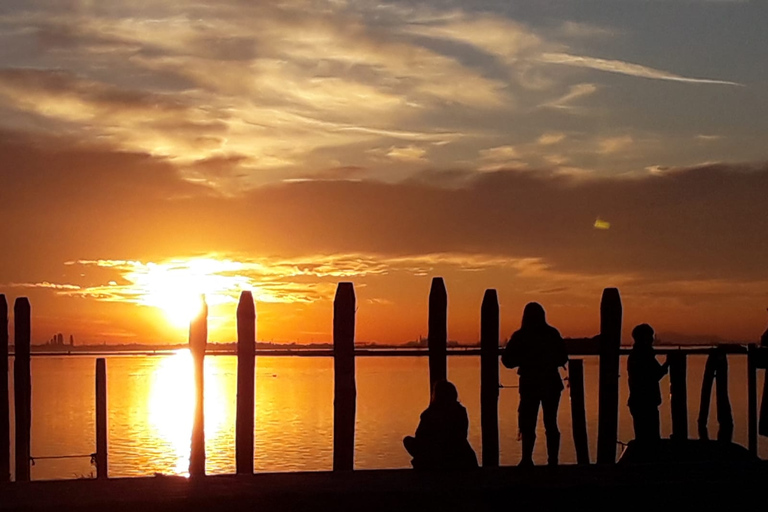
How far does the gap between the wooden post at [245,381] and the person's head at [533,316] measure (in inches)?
130

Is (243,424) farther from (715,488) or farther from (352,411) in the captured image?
(715,488)

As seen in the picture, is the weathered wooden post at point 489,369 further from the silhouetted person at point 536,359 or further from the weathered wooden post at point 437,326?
the weathered wooden post at point 437,326

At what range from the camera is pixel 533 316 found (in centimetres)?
1223

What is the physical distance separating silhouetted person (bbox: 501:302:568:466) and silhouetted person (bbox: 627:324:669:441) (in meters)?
1.34

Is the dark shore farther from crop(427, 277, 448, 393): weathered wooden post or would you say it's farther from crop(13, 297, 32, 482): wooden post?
crop(13, 297, 32, 482): wooden post

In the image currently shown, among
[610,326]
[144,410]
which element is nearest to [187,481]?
[610,326]

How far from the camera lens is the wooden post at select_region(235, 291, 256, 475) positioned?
40.7ft

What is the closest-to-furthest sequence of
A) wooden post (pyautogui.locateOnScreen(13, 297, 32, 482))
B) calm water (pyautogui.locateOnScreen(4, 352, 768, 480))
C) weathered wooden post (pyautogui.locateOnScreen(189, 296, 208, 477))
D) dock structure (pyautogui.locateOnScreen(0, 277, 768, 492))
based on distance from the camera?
dock structure (pyautogui.locateOnScreen(0, 277, 768, 492))
weathered wooden post (pyautogui.locateOnScreen(189, 296, 208, 477))
wooden post (pyautogui.locateOnScreen(13, 297, 32, 482))
calm water (pyautogui.locateOnScreen(4, 352, 768, 480))

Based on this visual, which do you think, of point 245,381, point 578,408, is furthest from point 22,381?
point 578,408

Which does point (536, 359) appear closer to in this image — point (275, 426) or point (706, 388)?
point (706, 388)

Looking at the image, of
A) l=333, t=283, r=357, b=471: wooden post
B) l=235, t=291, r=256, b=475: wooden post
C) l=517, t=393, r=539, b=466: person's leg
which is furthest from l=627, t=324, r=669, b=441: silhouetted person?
l=235, t=291, r=256, b=475: wooden post

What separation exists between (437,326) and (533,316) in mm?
1174

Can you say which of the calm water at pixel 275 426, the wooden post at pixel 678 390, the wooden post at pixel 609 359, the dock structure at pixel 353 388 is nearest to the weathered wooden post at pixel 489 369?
the dock structure at pixel 353 388

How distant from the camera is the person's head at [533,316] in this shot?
1217 cm
